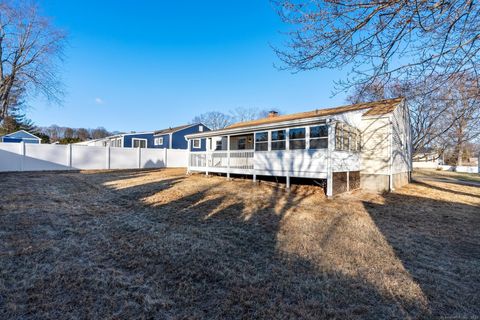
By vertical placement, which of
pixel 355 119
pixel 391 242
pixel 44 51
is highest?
pixel 44 51

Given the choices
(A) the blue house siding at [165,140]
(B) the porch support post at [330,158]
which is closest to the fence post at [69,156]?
(A) the blue house siding at [165,140]

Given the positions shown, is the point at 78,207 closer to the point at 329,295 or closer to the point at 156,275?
the point at 156,275

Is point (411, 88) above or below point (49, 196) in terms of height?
above

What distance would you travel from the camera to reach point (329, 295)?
279 centimetres

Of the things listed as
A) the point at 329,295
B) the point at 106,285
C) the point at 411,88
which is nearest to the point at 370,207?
the point at 411,88

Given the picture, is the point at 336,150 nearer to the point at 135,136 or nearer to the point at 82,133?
the point at 135,136

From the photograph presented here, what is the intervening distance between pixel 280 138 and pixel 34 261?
9503mm

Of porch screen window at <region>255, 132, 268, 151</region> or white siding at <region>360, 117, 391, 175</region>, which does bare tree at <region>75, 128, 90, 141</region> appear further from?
white siding at <region>360, 117, 391, 175</region>

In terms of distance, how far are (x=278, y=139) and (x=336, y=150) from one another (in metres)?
2.84

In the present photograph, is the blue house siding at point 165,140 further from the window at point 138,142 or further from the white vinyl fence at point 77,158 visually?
the white vinyl fence at point 77,158

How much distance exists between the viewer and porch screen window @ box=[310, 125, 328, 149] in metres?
9.62

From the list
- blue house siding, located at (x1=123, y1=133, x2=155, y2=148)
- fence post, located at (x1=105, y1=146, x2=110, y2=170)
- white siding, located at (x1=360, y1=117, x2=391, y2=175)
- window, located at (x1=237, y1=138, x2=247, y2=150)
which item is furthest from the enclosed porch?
blue house siding, located at (x1=123, y1=133, x2=155, y2=148)

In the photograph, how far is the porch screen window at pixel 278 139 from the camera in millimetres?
10936

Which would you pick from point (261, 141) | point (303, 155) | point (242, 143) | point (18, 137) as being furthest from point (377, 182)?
point (18, 137)
